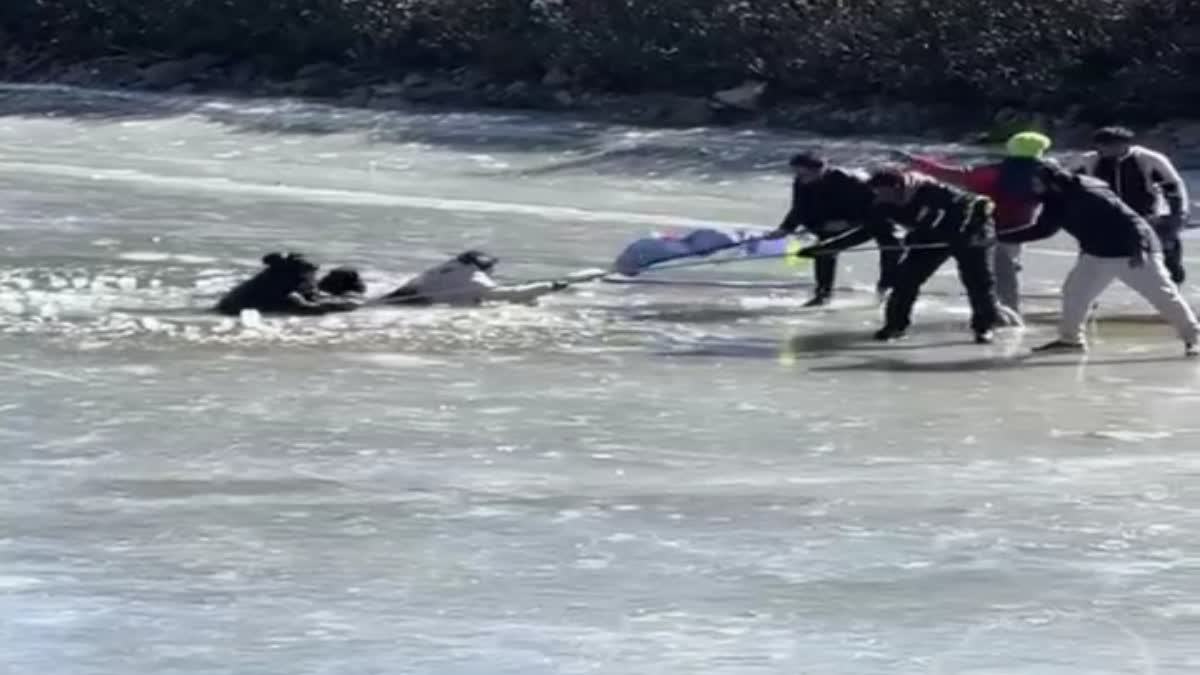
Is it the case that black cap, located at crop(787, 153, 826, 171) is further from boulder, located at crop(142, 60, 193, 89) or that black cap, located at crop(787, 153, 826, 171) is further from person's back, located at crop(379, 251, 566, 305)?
boulder, located at crop(142, 60, 193, 89)

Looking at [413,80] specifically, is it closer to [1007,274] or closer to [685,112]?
[685,112]

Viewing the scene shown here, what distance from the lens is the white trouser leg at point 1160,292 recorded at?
16359mm

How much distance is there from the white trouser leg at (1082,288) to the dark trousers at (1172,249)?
118cm

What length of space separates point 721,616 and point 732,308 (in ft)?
31.1

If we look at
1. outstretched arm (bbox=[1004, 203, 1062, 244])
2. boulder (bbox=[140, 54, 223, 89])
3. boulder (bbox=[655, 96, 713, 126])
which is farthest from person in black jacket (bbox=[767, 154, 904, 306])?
boulder (bbox=[140, 54, 223, 89])

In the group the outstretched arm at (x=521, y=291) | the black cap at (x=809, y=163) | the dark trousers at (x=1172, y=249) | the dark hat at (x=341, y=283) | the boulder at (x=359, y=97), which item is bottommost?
the outstretched arm at (x=521, y=291)

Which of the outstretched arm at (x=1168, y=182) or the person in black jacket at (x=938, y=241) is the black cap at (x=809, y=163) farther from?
the outstretched arm at (x=1168, y=182)

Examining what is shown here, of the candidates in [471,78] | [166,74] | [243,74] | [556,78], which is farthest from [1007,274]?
[166,74]

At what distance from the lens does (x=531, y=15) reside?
3969 centimetres

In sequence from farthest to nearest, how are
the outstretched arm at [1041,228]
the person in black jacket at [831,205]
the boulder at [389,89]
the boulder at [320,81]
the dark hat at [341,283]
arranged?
the boulder at [320,81]
the boulder at [389,89]
the dark hat at [341,283]
the person in black jacket at [831,205]
the outstretched arm at [1041,228]

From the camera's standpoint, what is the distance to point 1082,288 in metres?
16.6

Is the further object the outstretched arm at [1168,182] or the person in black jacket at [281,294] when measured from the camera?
the person in black jacket at [281,294]

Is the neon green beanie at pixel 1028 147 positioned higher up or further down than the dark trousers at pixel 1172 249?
higher up

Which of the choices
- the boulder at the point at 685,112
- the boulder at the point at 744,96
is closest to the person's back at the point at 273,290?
the boulder at the point at 685,112
